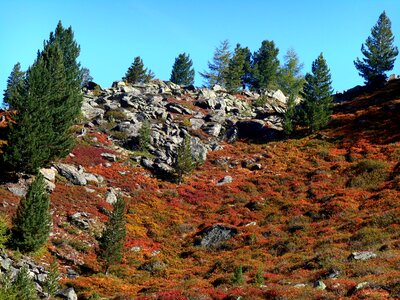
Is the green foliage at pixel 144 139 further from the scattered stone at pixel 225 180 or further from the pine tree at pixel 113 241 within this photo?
the pine tree at pixel 113 241

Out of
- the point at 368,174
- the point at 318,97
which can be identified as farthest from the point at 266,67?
the point at 368,174

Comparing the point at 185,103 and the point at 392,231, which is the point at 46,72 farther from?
the point at 185,103

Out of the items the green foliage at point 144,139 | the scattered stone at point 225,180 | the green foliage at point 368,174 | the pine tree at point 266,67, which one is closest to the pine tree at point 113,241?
the scattered stone at point 225,180

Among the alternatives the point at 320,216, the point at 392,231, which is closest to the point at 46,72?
the point at 320,216

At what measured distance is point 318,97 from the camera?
206ft

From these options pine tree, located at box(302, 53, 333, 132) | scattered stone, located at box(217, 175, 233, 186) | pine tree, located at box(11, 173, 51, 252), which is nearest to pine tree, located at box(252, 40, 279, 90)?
pine tree, located at box(302, 53, 333, 132)

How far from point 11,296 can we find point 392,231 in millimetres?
24415

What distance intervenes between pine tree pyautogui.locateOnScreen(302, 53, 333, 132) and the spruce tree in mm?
40297

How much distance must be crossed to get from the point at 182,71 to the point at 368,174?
64400mm

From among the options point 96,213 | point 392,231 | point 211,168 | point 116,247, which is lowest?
point 116,247

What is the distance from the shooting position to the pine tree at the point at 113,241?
87.0ft

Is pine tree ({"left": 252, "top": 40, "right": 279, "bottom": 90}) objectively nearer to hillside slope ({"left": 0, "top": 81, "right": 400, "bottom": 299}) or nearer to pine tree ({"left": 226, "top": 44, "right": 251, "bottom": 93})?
pine tree ({"left": 226, "top": 44, "right": 251, "bottom": 93})

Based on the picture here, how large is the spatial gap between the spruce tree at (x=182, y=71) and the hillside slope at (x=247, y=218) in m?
40.6

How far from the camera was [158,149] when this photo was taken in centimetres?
5366
